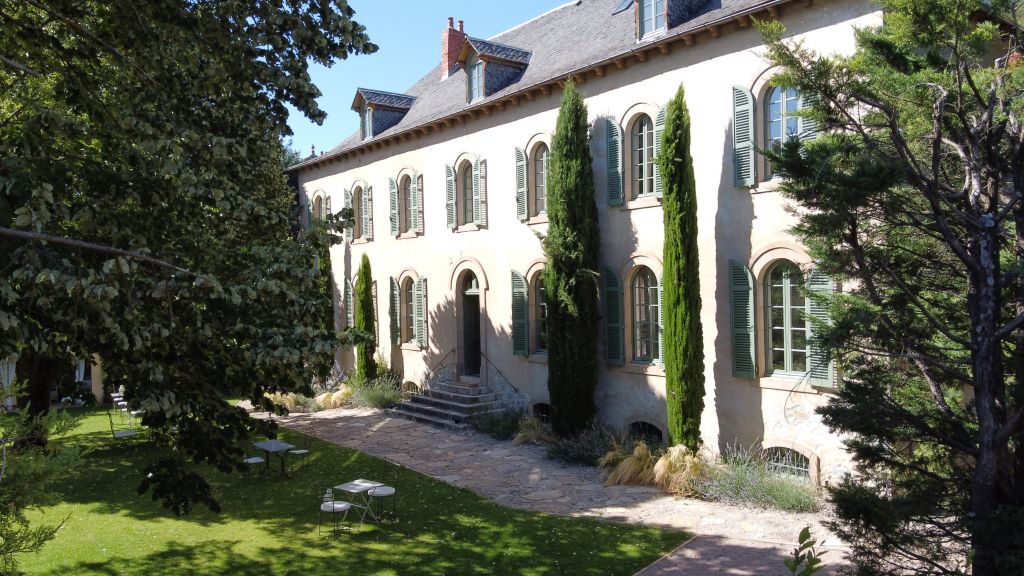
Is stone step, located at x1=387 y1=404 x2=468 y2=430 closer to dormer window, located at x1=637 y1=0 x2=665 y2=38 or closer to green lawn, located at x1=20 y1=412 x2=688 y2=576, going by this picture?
green lawn, located at x1=20 y1=412 x2=688 y2=576

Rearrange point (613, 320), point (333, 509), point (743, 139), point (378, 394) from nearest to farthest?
point (333, 509)
point (743, 139)
point (613, 320)
point (378, 394)

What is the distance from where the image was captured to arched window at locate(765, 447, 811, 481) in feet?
39.8

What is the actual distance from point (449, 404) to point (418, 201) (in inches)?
239

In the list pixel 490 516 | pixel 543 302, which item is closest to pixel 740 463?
pixel 490 516

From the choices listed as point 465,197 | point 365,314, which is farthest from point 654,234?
point 365,314

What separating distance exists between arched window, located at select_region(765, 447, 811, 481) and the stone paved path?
1.36 m

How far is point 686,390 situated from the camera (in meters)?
13.2

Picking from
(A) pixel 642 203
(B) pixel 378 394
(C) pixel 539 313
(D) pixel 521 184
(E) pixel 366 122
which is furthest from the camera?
(E) pixel 366 122

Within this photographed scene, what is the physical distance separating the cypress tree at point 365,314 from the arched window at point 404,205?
83.6 inches

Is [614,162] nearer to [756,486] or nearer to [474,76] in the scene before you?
[474,76]

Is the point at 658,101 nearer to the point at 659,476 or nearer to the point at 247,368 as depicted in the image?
the point at 659,476

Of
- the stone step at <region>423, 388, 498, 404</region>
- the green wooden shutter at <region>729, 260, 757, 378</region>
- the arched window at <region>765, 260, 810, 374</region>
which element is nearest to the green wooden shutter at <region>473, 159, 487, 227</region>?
the stone step at <region>423, 388, 498, 404</region>

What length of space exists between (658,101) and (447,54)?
11.1 meters

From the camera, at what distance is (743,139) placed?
42.0 ft
